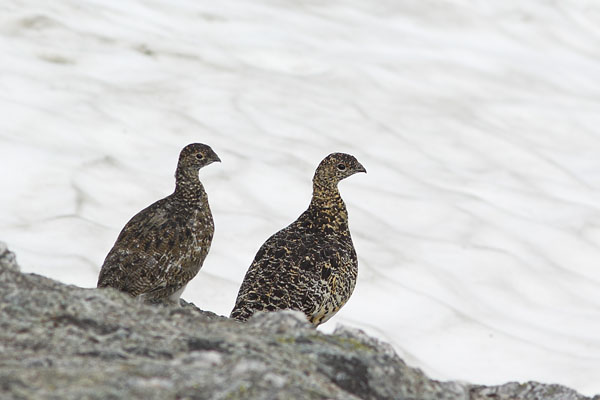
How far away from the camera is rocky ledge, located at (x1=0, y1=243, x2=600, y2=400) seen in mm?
2537

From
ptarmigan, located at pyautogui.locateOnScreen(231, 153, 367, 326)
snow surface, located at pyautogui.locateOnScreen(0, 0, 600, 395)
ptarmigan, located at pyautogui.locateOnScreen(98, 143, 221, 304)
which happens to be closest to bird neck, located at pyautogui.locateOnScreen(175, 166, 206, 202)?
ptarmigan, located at pyautogui.locateOnScreen(98, 143, 221, 304)

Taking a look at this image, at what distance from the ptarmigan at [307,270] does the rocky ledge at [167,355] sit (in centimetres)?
239

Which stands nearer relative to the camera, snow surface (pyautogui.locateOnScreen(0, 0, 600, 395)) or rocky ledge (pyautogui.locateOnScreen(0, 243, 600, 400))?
rocky ledge (pyautogui.locateOnScreen(0, 243, 600, 400))

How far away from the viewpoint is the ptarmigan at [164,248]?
19.9 ft

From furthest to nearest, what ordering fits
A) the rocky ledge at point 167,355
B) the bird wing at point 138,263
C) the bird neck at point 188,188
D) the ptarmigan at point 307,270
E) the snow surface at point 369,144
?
the snow surface at point 369,144, the bird neck at point 188,188, the bird wing at point 138,263, the ptarmigan at point 307,270, the rocky ledge at point 167,355

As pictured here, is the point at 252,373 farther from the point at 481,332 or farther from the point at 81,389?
the point at 481,332

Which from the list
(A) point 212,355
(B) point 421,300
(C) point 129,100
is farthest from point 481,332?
(A) point 212,355

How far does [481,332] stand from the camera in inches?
385

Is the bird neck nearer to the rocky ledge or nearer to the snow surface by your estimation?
the snow surface

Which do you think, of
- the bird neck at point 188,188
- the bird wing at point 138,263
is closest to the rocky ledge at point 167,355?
the bird wing at point 138,263

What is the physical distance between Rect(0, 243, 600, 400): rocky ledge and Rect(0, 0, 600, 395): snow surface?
18.1 ft

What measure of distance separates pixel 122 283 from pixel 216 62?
1029 cm

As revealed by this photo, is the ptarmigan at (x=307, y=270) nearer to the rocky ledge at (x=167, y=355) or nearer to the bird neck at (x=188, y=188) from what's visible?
the bird neck at (x=188, y=188)

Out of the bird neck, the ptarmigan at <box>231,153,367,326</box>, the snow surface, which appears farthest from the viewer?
the snow surface
